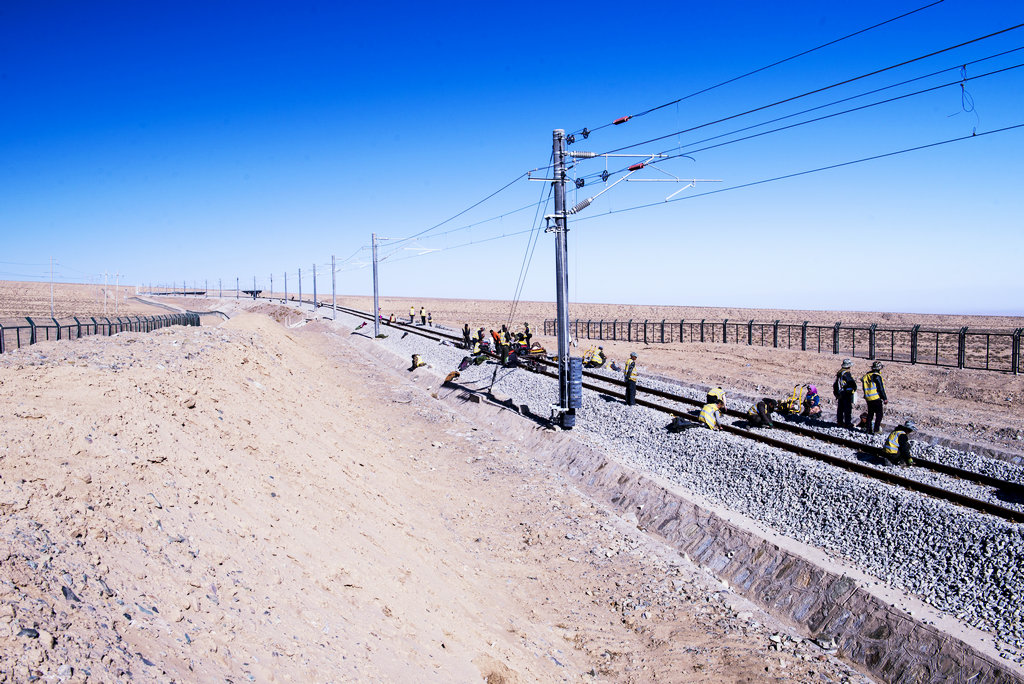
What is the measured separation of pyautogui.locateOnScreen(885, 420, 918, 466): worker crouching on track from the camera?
450 inches

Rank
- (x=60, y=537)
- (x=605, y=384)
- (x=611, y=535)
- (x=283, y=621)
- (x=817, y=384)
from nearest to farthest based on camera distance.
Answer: (x=60, y=537), (x=283, y=621), (x=611, y=535), (x=605, y=384), (x=817, y=384)

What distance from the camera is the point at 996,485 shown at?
405 inches

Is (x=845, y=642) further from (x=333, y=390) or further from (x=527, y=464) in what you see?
(x=333, y=390)

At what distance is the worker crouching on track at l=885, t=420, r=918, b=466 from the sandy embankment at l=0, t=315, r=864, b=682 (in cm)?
517

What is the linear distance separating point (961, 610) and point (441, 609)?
685cm

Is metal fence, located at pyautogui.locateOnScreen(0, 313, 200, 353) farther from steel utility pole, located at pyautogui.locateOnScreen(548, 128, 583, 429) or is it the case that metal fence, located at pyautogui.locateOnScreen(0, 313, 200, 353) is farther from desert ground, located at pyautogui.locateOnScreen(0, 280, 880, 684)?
steel utility pole, located at pyautogui.locateOnScreen(548, 128, 583, 429)

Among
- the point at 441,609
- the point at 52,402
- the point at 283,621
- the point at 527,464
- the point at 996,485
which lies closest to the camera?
the point at 283,621

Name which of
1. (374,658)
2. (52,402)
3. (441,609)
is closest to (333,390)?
(52,402)

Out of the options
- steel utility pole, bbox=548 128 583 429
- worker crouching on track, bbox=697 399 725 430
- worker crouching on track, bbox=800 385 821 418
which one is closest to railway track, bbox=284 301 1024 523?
worker crouching on track, bbox=697 399 725 430

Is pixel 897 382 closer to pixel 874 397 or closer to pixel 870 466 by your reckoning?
pixel 874 397

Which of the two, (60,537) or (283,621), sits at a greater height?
(60,537)

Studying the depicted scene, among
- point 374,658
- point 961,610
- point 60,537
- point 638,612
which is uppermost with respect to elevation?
point 60,537

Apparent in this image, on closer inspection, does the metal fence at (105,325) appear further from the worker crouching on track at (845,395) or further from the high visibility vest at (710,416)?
the worker crouching on track at (845,395)

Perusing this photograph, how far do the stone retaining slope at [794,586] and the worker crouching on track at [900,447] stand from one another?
3872 millimetres
